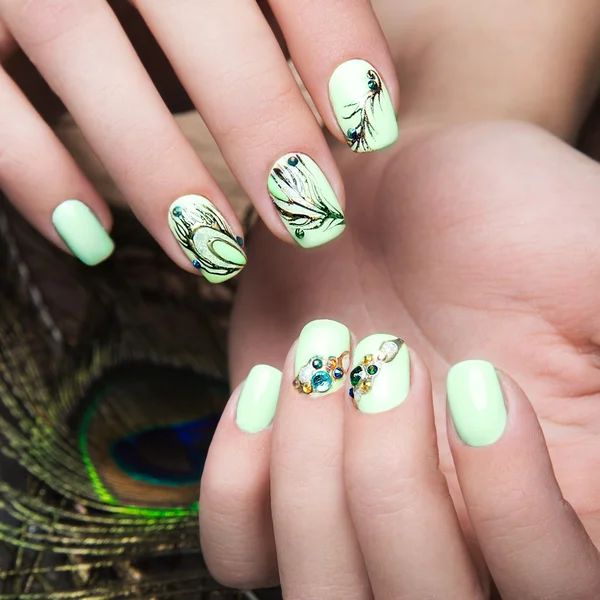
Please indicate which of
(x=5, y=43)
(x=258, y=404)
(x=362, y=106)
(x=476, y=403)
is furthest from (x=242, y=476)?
(x=5, y=43)

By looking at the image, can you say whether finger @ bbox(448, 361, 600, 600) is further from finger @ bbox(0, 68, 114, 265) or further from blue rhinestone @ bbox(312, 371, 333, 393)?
finger @ bbox(0, 68, 114, 265)

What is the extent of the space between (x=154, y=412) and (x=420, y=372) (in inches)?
14.5

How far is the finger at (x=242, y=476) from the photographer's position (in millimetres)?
461

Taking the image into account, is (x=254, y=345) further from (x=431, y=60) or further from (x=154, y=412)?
(x=431, y=60)

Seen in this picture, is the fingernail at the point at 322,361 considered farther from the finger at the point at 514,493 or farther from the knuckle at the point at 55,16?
the knuckle at the point at 55,16

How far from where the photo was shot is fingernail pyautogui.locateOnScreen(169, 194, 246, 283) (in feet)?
1.56

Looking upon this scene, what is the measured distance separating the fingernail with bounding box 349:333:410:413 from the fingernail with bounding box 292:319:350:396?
0.02 metres

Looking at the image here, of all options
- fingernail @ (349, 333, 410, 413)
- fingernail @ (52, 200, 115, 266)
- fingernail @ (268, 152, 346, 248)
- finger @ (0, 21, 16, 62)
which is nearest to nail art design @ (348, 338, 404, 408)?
fingernail @ (349, 333, 410, 413)

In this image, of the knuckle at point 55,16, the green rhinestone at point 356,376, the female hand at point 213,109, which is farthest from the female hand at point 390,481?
the knuckle at point 55,16

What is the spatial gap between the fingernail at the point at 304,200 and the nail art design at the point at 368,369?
0.10 meters

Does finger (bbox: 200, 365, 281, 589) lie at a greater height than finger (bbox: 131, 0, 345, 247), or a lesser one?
lesser

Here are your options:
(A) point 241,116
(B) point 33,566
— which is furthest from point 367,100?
(B) point 33,566

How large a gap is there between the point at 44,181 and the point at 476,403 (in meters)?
0.34

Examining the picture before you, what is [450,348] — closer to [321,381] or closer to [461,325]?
[461,325]
